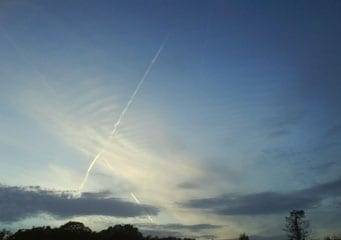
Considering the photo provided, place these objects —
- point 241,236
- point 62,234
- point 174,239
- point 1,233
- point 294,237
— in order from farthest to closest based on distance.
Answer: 1. point 1,233
2. point 174,239
3. point 241,236
4. point 62,234
5. point 294,237

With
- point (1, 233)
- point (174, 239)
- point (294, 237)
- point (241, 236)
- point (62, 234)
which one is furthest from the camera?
point (1, 233)

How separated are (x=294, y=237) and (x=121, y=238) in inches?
1747

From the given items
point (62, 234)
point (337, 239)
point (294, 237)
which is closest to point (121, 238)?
point (62, 234)

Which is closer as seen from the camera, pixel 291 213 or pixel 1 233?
pixel 291 213

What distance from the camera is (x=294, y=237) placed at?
106 meters

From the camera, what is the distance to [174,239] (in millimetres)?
135500

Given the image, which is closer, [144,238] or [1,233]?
[144,238]

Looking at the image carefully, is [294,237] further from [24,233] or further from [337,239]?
[24,233]

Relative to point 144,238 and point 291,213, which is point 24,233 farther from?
point 291,213

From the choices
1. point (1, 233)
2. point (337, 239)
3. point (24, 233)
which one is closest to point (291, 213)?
point (337, 239)

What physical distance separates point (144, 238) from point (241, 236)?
27512 mm

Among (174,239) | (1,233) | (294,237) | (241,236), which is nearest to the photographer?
(294,237)

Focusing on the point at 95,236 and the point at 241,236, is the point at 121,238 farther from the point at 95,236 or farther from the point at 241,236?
the point at 241,236

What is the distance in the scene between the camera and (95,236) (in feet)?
386
